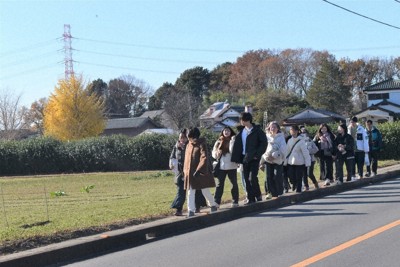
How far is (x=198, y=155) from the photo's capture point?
10.6m

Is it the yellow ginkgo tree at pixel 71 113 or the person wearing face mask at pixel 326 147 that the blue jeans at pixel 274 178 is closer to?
the person wearing face mask at pixel 326 147

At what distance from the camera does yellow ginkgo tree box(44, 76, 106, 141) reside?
59625 mm

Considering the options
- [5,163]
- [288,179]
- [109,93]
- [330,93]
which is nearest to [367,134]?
[288,179]

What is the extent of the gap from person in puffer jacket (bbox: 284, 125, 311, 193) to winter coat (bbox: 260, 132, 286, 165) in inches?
40.5

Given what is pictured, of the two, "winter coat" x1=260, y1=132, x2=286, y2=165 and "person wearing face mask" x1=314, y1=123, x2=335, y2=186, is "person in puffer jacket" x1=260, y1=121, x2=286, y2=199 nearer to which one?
"winter coat" x1=260, y1=132, x2=286, y2=165

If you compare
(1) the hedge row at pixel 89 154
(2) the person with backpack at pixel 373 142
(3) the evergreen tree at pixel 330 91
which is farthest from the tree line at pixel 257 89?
(2) the person with backpack at pixel 373 142

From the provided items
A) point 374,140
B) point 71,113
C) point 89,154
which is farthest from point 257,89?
point 374,140

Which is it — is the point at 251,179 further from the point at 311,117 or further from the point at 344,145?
the point at 311,117

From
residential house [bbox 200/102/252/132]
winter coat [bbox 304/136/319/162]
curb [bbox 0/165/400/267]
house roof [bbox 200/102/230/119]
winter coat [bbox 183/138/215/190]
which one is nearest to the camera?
curb [bbox 0/165/400/267]

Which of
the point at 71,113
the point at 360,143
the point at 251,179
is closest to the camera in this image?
the point at 251,179

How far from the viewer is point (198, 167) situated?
1053 cm

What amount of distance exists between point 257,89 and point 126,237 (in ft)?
242

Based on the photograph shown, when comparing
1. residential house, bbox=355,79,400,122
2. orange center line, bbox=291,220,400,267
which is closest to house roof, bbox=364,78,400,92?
residential house, bbox=355,79,400,122

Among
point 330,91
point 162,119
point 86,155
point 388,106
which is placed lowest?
point 86,155
